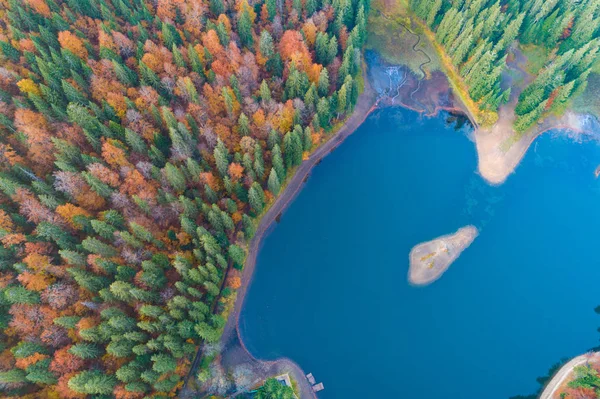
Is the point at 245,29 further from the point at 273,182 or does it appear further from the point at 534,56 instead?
the point at 534,56

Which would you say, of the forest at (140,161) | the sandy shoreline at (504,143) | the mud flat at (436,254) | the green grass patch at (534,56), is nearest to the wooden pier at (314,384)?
the forest at (140,161)

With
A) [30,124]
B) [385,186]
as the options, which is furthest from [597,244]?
[30,124]

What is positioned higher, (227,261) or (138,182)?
(138,182)

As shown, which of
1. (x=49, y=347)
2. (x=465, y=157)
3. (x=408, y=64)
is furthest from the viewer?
(x=408, y=64)

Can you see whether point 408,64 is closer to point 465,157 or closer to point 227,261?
point 465,157

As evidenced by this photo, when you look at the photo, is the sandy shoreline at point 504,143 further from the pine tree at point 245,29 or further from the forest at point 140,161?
the pine tree at point 245,29

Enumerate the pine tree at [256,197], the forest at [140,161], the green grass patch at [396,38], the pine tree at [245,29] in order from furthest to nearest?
the green grass patch at [396,38]
the pine tree at [245,29]
the pine tree at [256,197]
the forest at [140,161]

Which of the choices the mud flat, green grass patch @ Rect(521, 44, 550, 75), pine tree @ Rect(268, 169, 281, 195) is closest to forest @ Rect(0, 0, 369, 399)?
pine tree @ Rect(268, 169, 281, 195)
